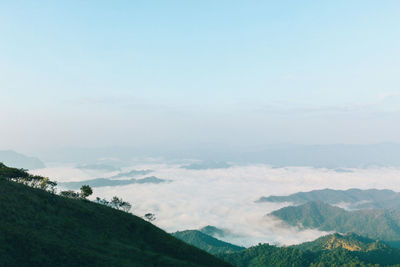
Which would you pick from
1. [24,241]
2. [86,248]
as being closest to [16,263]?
[24,241]

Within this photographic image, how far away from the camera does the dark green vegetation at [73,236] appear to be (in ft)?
159

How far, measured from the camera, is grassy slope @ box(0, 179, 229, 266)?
48.6m

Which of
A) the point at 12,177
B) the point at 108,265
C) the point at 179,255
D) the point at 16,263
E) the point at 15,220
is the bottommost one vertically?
the point at 179,255

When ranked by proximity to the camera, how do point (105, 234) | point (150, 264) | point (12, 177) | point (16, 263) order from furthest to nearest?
point (12, 177) → point (105, 234) → point (150, 264) → point (16, 263)

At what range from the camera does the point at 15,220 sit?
56719 millimetres

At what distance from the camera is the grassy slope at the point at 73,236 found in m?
48.6

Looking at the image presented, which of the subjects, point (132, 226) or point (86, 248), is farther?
point (132, 226)

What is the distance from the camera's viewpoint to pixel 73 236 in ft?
204

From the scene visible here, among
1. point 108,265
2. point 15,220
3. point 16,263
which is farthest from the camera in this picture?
point 15,220

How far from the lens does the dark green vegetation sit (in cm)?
4856

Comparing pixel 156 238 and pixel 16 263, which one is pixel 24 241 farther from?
pixel 156 238

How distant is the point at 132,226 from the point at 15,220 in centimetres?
3599

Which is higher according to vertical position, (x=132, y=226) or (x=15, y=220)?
(x=15, y=220)

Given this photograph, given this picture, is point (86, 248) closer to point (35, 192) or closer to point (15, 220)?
point (15, 220)
